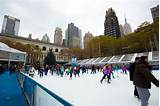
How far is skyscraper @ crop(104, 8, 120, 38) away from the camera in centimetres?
10438

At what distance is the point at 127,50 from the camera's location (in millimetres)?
49906

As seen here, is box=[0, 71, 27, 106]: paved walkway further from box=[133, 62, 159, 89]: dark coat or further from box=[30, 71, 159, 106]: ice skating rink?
box=[133, 62, 159, 89]: dark coat

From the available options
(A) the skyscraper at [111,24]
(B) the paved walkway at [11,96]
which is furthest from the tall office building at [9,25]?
(B) the paved walkway at [11,96]

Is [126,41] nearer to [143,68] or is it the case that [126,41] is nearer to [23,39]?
[23,39]

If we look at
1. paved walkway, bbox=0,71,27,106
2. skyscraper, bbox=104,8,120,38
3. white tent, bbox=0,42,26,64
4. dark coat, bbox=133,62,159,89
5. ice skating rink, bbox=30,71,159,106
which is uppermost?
skyscraper, bbox=104,8,120,38

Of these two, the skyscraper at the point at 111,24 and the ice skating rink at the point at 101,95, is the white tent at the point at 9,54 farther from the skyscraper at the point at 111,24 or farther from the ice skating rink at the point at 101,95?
the skyscraper at the point at 111,24

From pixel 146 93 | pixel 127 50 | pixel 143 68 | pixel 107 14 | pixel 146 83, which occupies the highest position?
pixel 107 14

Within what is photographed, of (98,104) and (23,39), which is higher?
(23,39)

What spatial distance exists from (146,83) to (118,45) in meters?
51.3

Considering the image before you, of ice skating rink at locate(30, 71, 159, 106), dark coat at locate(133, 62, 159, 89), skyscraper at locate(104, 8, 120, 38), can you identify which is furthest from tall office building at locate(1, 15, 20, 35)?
dark coat at locate(133, 62, 159, 89)

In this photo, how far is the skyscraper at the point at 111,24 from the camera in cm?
10438

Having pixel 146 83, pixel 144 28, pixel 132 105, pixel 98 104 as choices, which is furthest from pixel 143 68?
pixel 144 28

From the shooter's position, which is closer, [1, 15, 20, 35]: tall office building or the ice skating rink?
the ice skating rink

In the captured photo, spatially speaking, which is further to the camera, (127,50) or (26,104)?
(127,50)
